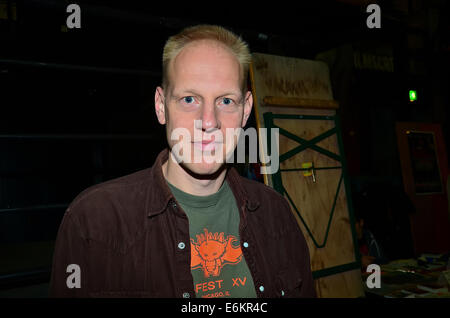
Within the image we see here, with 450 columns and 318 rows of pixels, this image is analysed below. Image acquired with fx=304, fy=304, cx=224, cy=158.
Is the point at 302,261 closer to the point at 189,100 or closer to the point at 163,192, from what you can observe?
the point at 163,192

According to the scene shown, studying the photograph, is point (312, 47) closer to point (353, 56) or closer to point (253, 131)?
point (253, 131)

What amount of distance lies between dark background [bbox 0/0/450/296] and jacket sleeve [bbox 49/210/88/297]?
3.77ft

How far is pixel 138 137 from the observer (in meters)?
2.57

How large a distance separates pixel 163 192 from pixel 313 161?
2.15 metres

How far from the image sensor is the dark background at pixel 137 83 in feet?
8.68

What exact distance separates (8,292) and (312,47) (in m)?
3.99

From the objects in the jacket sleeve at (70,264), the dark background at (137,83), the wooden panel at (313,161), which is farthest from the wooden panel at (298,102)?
the jacket sleeve at (70,264)

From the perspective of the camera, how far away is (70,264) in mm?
1229

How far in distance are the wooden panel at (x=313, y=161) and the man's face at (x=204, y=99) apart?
4.96ft

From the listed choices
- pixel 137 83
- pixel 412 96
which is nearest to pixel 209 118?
pixel 412 96

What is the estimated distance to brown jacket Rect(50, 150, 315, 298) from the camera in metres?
1.25

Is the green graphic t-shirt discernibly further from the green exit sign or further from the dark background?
the green exit sign

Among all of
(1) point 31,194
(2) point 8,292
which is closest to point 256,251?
(2) point 8,292

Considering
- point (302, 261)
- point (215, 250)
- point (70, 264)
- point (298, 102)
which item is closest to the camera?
point (70, 264)
